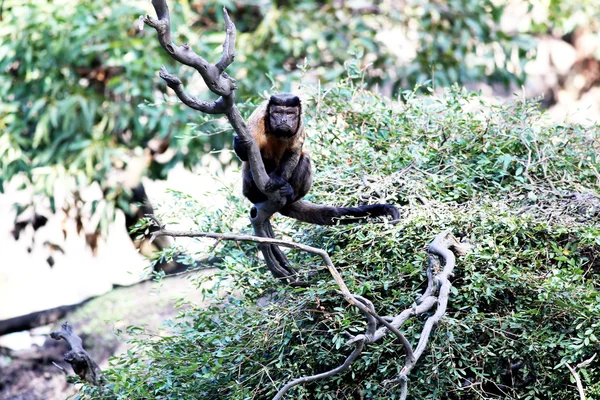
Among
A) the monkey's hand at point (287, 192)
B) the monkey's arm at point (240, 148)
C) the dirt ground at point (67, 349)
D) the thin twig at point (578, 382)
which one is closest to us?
the thin twig at point (578, 382)

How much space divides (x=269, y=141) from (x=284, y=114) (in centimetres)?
22

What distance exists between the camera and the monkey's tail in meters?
4.34

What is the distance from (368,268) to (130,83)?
3593mm

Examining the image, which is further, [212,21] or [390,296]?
[212,21]

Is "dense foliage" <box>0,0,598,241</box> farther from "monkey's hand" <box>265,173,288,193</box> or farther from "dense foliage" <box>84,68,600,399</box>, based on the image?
"monkey's hand" <box>265,173,288,193</box>

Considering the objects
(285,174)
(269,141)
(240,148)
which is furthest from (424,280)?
(269,141)

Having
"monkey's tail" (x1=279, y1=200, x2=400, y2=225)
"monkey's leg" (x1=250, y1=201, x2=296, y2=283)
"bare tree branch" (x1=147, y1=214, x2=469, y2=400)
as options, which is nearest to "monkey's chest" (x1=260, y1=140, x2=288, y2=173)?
"monkey's tail" (x1=279, y1=200, x2=400, y2=225)

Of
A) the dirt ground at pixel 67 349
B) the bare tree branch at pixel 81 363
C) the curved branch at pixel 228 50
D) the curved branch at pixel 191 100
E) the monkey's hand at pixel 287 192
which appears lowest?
the dirt ground at pixel 67 349

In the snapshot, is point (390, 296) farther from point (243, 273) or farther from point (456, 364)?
point (243, 273)

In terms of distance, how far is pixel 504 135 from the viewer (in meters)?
4.73

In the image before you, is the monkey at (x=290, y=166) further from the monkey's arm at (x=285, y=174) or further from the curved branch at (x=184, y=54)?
the curved branch at (x=184, y=54)

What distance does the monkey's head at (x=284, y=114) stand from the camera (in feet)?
14.6

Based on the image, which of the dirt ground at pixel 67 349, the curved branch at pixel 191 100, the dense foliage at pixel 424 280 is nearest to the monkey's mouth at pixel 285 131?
the dense foliage at pixel 424 280

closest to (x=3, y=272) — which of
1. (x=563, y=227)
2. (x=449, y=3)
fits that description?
(x=449, y=3)
